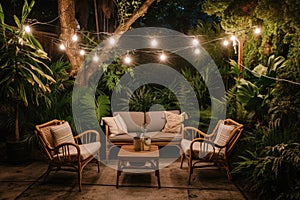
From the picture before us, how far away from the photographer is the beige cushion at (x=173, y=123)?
612 cm

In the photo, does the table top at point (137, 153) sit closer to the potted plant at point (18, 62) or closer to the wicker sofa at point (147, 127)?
the wicker sofa at point (147, 127)

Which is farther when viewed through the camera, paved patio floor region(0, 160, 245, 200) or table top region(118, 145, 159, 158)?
table top region(118, 145, 159, 158)

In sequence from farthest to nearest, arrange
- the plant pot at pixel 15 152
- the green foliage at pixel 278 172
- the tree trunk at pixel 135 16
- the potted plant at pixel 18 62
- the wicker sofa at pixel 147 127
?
the tree trunk at pixel 135 16 < the wicker sofa at pixel 147 127 < the plant pot at pixel 15 152 < the potted plant at pixel 18 62 < the green foliage at pixel 278 172

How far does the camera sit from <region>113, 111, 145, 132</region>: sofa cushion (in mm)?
6371

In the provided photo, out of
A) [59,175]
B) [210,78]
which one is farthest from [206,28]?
[59,175]

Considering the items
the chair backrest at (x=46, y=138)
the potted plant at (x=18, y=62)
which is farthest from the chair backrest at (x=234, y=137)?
the potted plant at (x=18, y=62)

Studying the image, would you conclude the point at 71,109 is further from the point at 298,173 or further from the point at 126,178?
the point at 298,173

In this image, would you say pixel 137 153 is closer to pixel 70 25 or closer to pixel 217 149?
pixel 217 149

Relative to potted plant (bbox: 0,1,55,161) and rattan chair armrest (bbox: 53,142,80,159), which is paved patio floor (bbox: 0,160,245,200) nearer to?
rattan chair armrest (bbox: 53,142,80,159)

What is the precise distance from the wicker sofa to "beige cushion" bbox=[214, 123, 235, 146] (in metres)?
1.00

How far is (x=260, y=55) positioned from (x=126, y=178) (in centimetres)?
317

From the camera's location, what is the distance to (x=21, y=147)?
216 inches

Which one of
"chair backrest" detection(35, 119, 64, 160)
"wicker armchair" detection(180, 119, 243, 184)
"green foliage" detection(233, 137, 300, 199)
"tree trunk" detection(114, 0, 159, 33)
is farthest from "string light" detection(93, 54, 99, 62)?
"green foliage" detection(233, 137, 300, 199)

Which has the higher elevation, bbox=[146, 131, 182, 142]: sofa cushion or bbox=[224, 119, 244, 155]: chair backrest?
bbox=[224, 119, 244, 155]: chair backrest
